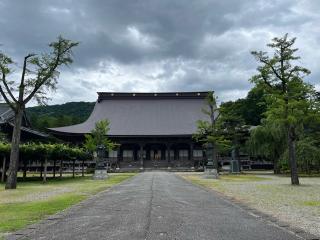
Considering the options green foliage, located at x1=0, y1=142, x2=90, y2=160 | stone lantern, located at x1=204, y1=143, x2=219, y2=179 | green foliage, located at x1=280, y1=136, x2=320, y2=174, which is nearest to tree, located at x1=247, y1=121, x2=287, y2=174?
green foliage, located at x1=280, y1=136, x2=320, y2=174

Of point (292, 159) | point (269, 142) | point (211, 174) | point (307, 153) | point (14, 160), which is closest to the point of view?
point (14, 160)

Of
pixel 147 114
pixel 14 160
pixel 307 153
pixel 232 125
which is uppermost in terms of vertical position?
pixel 147 114

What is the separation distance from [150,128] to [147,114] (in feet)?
21.9

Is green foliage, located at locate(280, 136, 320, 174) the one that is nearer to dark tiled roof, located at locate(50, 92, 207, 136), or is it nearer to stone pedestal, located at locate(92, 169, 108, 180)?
stone pedestal, located at locate(92, 169, 108, 180)

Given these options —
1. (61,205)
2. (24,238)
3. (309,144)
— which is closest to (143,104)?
(309,144)

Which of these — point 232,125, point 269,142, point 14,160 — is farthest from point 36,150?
point 232,125

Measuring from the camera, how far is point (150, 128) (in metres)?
59.5

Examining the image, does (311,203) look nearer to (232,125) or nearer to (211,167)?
(211,167)

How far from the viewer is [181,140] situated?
57281 mm

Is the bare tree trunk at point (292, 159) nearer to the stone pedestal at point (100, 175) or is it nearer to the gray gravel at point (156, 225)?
the gray gravel at point (156, 225)

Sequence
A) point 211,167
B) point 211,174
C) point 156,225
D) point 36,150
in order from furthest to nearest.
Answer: point 211,167
point 211,174
point 36,150
point 156,225

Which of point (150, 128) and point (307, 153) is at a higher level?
point (150, 128)

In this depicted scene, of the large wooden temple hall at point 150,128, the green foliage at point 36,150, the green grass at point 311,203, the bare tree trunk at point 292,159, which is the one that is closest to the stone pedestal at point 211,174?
the bare tree trunk at point 292,159

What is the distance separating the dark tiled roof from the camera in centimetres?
5769
